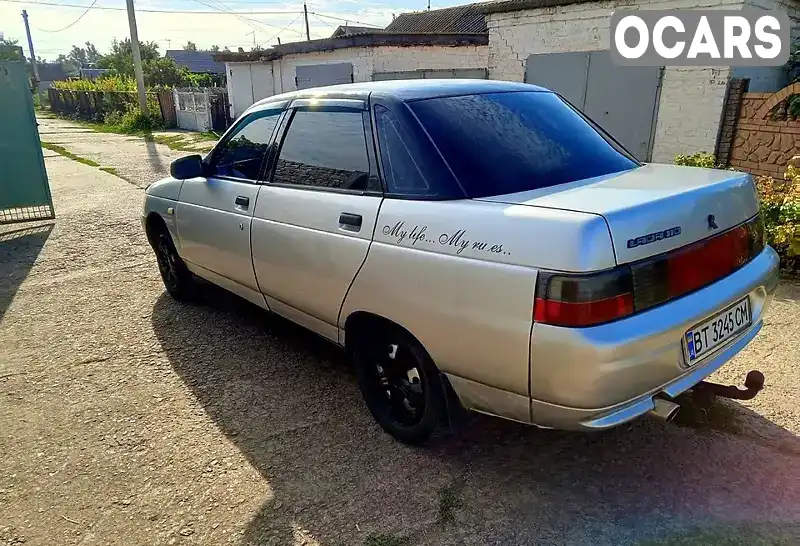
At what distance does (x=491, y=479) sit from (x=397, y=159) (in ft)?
5.01

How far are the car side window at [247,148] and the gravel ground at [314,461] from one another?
3.97ft

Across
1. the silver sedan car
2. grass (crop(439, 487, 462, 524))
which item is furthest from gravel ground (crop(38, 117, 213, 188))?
grass (crop(439, 487, 462, 524))

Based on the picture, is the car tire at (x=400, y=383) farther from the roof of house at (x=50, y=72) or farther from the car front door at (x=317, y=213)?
the roof of house at (x=50, y=72)

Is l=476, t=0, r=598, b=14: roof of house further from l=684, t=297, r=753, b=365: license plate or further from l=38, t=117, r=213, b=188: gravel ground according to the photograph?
l=684, t=297, r=753, b=365: license plate

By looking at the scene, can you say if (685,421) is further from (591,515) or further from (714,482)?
(591,515)

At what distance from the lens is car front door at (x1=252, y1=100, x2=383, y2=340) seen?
280cm

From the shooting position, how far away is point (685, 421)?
9.79ft

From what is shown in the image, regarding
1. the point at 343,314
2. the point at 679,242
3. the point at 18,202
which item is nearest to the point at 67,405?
the point at 343,314

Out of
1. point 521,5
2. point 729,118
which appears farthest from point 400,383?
point 521,5

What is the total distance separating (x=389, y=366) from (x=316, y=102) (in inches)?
61.5

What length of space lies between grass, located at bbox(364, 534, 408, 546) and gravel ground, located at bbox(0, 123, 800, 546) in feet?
0.03

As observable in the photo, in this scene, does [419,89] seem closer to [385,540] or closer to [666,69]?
[385,540]

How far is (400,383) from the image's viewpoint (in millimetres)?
2828

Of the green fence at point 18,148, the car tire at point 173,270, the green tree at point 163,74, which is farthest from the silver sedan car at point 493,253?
the green tree at point 163,74
